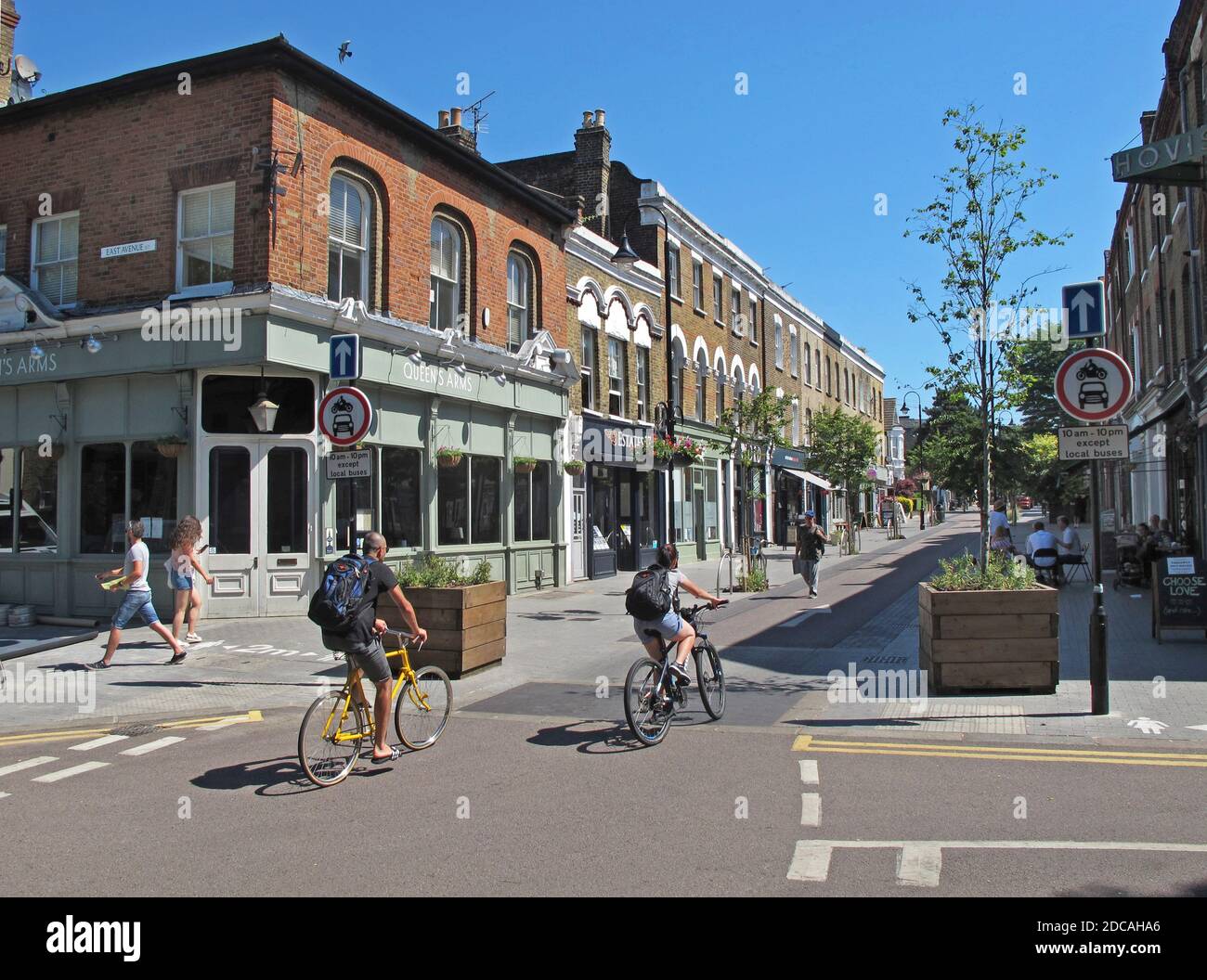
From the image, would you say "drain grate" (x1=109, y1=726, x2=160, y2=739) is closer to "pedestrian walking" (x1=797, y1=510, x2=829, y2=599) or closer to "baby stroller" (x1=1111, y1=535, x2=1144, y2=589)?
"pedestrian walking" (x1=797, y1=510, x2=829, y2=599)

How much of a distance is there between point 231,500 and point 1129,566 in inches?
657

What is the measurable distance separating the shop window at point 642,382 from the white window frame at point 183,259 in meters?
13.4

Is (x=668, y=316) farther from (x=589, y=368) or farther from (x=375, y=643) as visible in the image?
(x=375, y=643)

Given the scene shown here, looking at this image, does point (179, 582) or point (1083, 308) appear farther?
point (179, 582)

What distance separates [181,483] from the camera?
13531 mm

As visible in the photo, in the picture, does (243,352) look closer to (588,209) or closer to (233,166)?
(233,166)

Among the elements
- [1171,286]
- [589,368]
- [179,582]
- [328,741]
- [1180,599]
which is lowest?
[328,741]

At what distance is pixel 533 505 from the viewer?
20.0 m

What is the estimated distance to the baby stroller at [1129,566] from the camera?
18547 millimetres

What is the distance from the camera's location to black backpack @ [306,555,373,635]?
20.7 ft

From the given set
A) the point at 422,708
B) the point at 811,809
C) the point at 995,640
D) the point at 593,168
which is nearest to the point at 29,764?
the point at 422,708

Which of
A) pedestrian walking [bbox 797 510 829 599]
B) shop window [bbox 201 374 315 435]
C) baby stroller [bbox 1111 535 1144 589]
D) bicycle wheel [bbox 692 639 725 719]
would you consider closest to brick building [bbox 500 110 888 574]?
pedestrian walking [bbox 797 510 829 599]

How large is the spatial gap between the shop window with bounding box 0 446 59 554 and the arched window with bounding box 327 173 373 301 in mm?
5207
